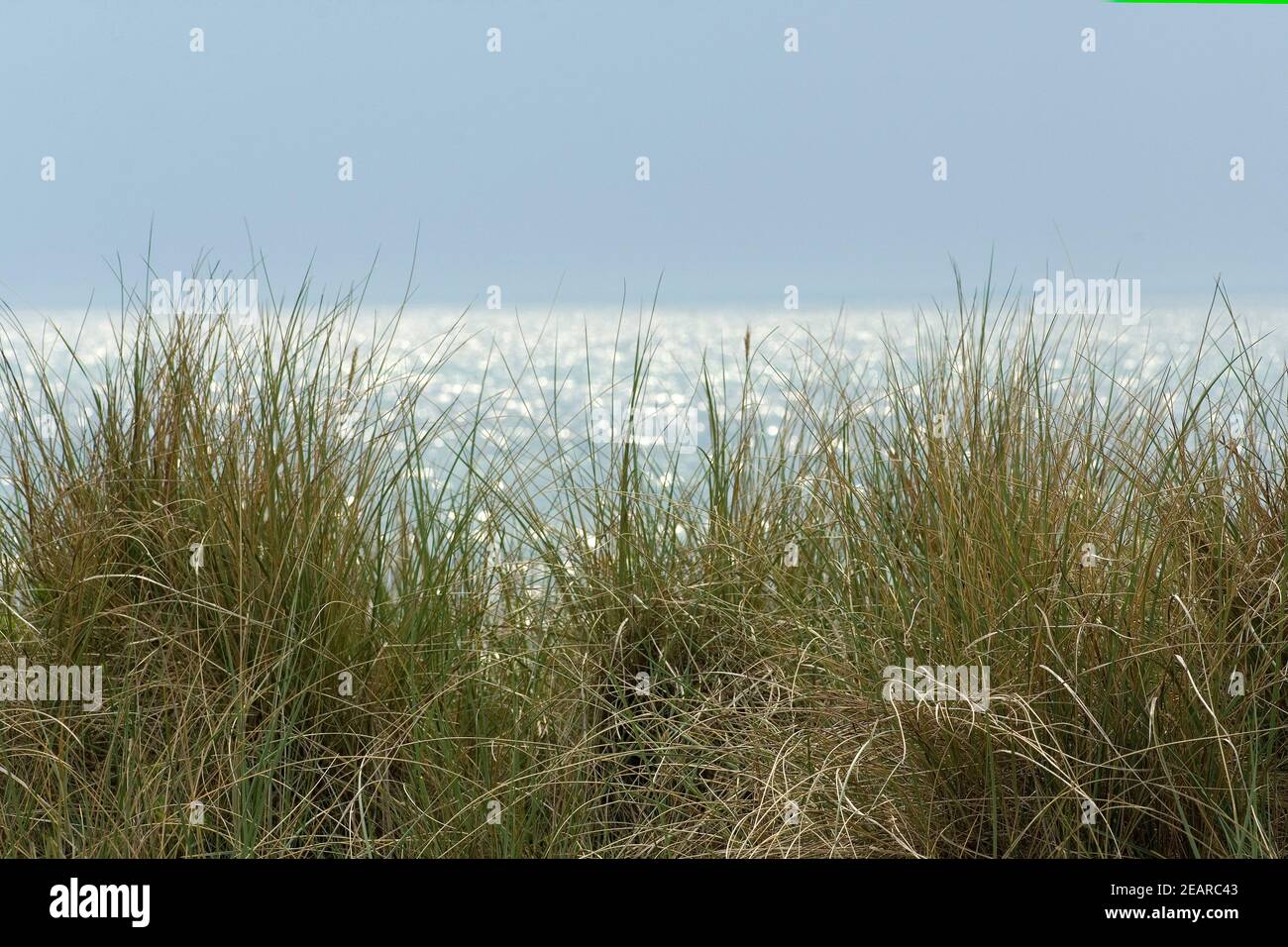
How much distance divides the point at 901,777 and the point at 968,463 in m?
0.93

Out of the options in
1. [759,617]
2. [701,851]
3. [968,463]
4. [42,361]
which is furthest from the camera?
[42,361]

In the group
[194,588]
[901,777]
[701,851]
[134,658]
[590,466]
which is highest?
[590,466]

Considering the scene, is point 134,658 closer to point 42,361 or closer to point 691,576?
point 42,361

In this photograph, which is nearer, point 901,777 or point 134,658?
point 901,777

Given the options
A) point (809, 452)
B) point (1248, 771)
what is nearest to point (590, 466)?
point (809, 452)

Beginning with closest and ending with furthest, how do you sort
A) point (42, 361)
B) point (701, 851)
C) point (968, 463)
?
point (701, 851) → point (968, 463) → point (42, 361)

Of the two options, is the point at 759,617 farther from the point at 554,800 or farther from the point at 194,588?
the point at 194,588

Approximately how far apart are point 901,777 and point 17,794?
2389 mm

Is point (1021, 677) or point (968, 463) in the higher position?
point (968, 463)

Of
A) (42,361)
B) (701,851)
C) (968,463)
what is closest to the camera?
(701,851)

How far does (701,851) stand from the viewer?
2.93m

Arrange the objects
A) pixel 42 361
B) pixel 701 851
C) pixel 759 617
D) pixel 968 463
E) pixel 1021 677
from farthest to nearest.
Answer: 1. pixel 42 361
2. pixel 759 617
3. pixel 968 463
4. pixel 701 851
5. pixel 1021 677

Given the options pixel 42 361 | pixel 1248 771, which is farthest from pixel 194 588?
pixel 1248 771

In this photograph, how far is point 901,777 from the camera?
108 inches
